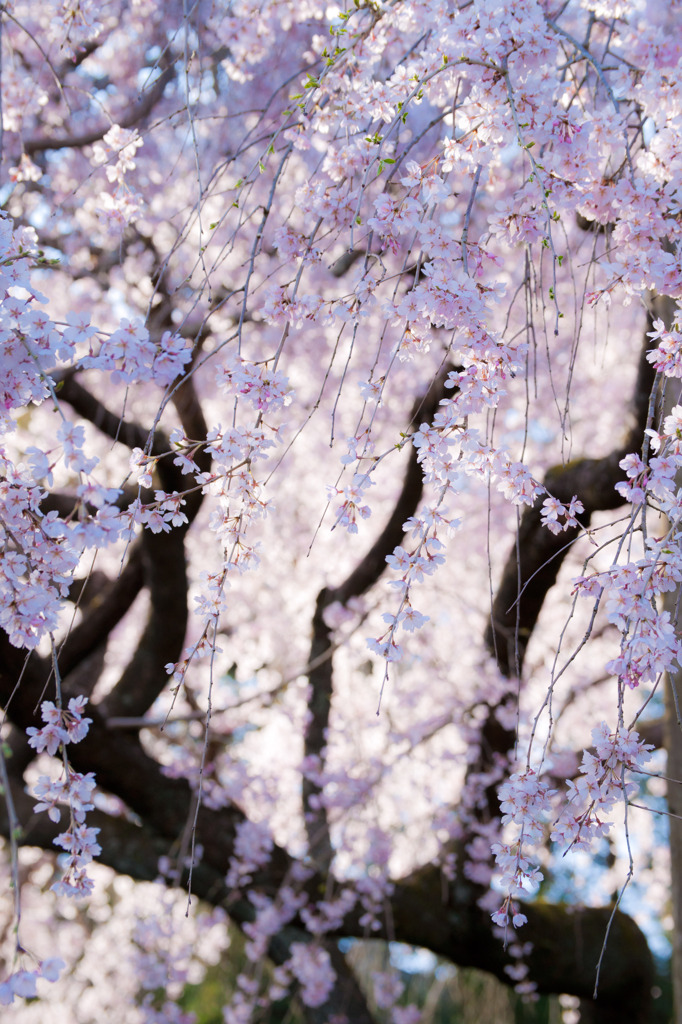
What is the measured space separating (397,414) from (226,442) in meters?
4.32

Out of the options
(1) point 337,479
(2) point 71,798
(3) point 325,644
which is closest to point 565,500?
(3) point 325,644

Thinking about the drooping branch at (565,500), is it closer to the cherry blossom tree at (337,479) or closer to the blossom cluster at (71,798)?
the cherry blossom tree at (337,479)

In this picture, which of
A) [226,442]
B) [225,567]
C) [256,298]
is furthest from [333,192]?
[256,298]

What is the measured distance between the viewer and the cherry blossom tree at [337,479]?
1337mm

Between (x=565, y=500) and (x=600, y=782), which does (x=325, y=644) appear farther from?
(x=600, y=782)

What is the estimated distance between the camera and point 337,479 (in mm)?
1443

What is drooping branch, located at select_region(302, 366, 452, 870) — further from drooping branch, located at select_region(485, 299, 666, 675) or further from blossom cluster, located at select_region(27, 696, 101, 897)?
blossom cluster, located at select_region(27, 696, 101, 897)

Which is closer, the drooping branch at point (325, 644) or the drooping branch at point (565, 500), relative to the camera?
the drooping branch at point (565, 500)

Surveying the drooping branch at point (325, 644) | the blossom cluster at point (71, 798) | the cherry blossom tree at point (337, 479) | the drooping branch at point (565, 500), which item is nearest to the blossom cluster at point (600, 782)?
the cherry blossom tree at point (337, 479)

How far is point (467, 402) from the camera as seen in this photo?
4.76ft

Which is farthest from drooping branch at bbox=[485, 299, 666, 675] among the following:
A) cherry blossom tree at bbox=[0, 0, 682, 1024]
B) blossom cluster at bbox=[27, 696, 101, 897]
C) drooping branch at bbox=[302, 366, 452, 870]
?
blossom cluster at bbox=[27, 696, 101, 897]

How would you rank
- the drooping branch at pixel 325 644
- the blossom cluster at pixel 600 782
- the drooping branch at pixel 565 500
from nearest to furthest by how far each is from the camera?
the blossom cluster at pixel 600 782, the drooping branch at pixel 565 500, the drooping branch at pixel 325 644

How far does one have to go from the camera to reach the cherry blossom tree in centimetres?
134

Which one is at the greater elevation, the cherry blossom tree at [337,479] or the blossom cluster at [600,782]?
the cherry blossom tree at [337,479]
